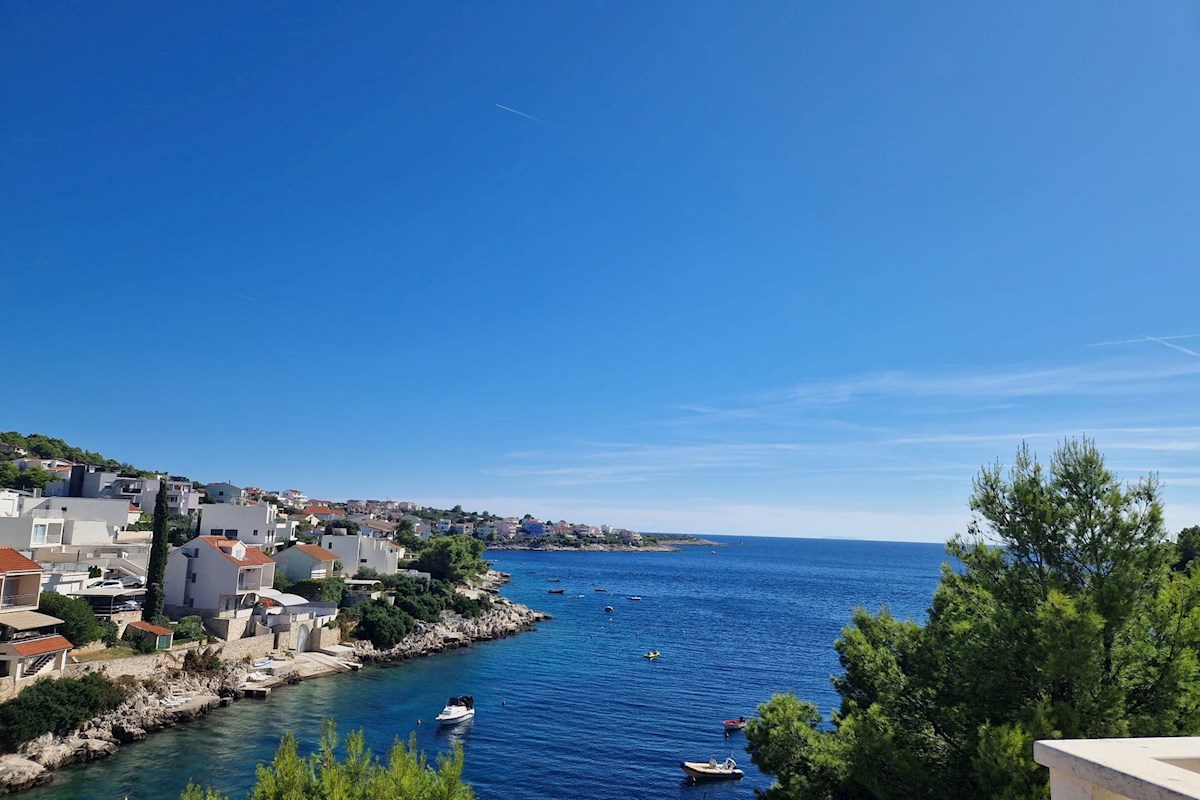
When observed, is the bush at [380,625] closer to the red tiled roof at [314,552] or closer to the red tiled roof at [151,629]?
the red tiled roof at [314,552]

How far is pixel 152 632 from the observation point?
127 feet

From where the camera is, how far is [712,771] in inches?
1235

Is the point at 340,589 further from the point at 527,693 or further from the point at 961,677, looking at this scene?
the point at 961,677

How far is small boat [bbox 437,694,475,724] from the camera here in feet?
122

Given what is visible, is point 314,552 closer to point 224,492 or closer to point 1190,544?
point 224,492

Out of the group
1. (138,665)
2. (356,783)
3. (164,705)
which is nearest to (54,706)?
(164,705)

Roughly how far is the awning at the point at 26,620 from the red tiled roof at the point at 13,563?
2.17 metres

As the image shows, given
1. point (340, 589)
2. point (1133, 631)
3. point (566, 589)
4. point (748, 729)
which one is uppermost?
point (1133, 631)

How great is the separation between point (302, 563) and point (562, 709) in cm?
3345

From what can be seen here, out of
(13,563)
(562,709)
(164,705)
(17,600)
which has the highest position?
(13,563)

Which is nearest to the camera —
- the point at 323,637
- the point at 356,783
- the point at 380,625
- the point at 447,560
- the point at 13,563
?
the point at 356,783

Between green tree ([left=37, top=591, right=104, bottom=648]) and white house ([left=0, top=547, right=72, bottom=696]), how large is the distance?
19.2 inches

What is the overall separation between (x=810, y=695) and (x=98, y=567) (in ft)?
166

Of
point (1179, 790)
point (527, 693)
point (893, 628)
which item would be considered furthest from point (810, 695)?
point (1179, 790)
